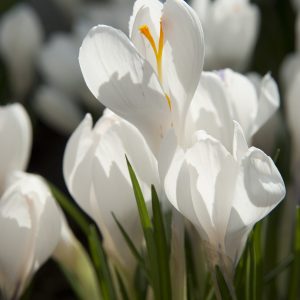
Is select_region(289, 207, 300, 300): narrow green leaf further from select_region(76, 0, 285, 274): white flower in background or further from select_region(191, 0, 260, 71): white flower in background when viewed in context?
select_region(191, 0, 260, 71): white flower in background

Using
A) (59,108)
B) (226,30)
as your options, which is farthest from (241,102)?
(59,108)

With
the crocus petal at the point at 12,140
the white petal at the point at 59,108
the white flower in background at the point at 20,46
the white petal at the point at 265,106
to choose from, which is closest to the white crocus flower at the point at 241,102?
the white petal at the point at 265,106

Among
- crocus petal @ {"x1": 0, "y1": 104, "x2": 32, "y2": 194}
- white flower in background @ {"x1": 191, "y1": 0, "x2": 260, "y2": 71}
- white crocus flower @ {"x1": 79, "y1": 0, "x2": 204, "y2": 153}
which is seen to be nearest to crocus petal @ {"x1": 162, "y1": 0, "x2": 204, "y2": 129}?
white crocus flower @ {"x1": 79, "y1": 0, "x2": 204, "y2": 153}

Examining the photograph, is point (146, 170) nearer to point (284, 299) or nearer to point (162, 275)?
point (162, 275)

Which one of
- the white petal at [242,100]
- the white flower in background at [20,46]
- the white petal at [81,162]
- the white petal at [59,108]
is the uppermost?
the white petal at [242,100]

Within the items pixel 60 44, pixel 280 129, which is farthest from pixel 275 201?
pixel 60 44

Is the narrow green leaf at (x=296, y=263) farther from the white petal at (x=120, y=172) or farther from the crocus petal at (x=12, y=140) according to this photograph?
the crocus petal at (x=12, y=140)
